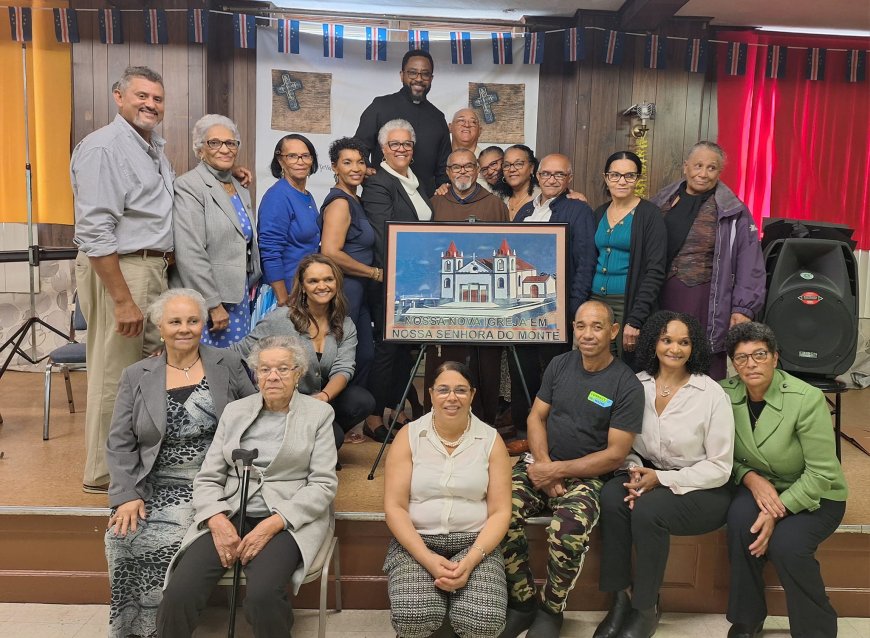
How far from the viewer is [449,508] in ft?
7.72

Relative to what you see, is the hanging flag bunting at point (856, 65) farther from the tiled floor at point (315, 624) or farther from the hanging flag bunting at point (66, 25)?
the hanging flag bunting at point (66, 25)

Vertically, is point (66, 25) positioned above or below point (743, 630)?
above

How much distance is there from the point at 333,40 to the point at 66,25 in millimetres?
1850

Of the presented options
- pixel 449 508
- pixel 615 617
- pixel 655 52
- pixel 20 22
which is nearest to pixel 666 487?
pixel 615 617

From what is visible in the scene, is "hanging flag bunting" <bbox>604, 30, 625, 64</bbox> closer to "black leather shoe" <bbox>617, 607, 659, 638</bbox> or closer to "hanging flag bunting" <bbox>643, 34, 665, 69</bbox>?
"hanging flag bunting" <bbox>643, 34, 665, 69</bbox>

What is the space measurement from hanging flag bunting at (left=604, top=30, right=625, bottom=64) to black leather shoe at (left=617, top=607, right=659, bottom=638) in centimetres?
400

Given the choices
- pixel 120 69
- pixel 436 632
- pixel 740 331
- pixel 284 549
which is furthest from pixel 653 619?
pixel 120 69

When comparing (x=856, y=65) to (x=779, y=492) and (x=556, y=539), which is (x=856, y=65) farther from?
(x=556, y=539)

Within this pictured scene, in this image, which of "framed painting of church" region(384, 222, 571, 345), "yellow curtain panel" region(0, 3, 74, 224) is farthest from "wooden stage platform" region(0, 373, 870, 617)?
"yellow curtain panel" region(0, 3, 74, 224)

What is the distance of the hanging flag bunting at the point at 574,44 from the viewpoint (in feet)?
16.7

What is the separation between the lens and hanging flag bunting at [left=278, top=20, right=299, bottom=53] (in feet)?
16.4

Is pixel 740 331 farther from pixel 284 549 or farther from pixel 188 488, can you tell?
pixel 188 488

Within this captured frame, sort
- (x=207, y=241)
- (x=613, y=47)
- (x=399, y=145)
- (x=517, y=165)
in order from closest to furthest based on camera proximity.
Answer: (x=207, y=241), (x=399, y=145), (x=517, y=165), (x=613, y=47)

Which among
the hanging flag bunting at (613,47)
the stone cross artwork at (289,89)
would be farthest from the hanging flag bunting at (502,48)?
the stone cross artwork at (289,89)
